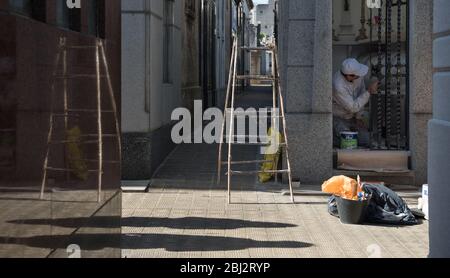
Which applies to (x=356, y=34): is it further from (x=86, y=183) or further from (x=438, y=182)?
(x=86, y=183)

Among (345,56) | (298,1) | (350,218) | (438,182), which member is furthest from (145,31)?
(438,182)

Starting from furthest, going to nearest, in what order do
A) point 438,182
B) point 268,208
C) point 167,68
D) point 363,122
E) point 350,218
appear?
1. point 167,68
2. point 363,122
3. point 268,208
4. point 350,218
5. point 438,182

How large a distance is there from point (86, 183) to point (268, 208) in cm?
507

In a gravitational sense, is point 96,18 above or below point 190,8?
below

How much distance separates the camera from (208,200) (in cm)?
980

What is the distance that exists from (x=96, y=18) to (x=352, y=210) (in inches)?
169

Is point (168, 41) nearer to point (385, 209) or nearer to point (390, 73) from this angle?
point (390, 73)

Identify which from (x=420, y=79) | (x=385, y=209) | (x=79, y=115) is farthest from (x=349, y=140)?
(x=79, y=115)

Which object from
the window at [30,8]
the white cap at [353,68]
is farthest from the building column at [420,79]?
the window at [30,8]

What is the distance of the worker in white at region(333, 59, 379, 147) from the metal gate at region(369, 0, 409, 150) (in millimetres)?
194

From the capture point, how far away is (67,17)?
4.13m

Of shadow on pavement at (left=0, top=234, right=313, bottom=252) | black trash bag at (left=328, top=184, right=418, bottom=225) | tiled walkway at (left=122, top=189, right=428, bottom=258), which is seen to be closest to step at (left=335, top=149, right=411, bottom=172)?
tiled walkway at (left=122, top=189, right=428, bottom=258)

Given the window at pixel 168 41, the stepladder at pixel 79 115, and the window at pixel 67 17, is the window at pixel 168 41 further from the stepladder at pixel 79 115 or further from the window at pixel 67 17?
the window at pixel 67 17

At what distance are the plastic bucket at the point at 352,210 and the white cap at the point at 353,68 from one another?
323 centimetres
